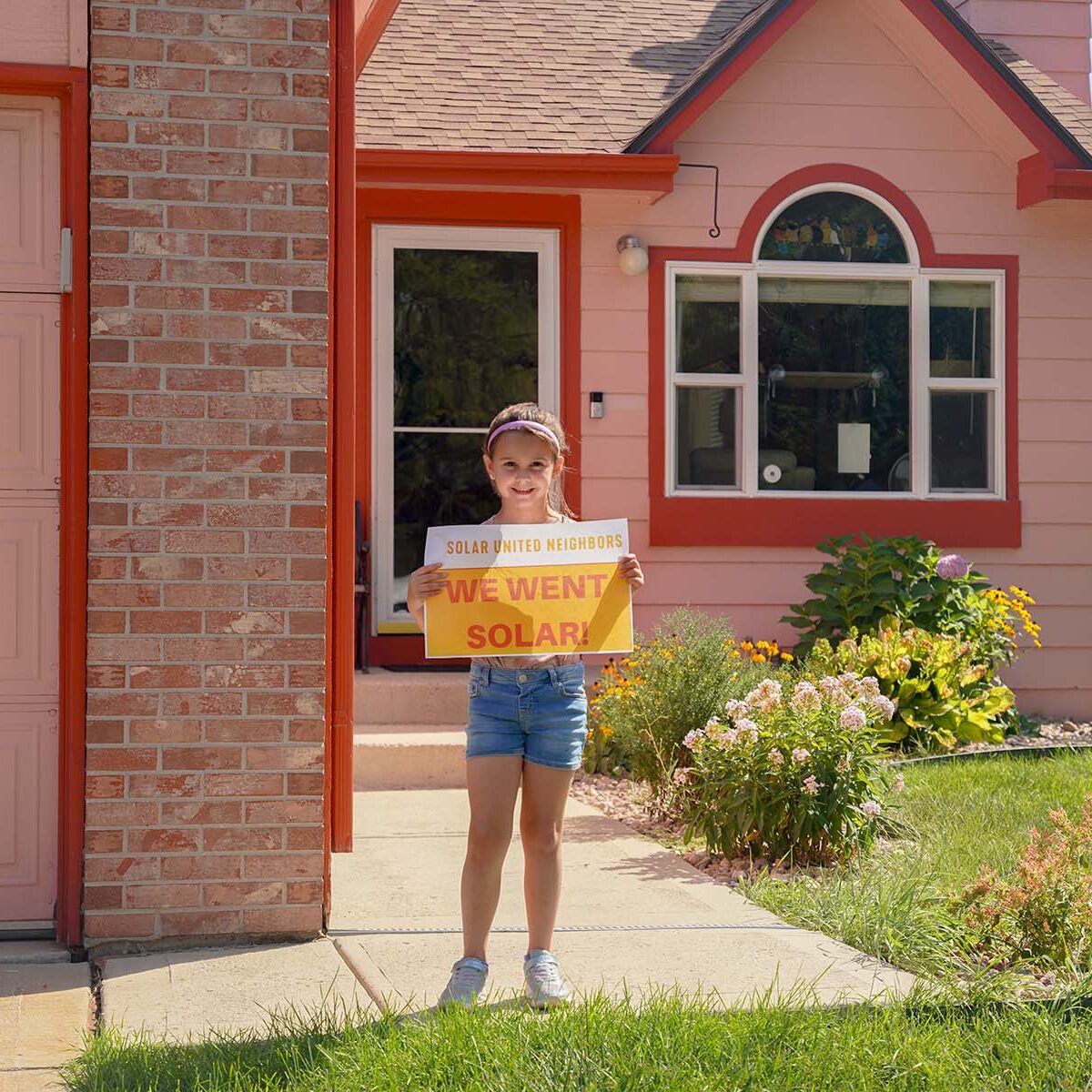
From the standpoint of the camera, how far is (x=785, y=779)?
18.2 feet

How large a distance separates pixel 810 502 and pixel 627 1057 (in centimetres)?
659

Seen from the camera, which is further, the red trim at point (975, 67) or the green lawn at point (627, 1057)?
the red trim at point (975, 67)

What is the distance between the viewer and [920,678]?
8023 mm

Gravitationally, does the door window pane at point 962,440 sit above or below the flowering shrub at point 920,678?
above

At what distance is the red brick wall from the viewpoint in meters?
4.52

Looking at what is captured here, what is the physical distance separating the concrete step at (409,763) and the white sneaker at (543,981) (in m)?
3.74

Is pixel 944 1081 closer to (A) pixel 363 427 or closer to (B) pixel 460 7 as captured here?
(A) pixel 363 427

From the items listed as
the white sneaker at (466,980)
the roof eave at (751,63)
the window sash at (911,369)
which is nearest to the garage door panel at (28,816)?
the white sneaker at (466,980)

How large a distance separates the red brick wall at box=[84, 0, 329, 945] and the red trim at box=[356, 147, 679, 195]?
400 cm

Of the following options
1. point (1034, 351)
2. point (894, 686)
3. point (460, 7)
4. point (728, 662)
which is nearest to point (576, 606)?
point (728, 662)

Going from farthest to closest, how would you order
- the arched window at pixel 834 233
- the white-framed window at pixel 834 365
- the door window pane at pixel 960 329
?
the door window pane at pixel 960 329, the arched window at pixel 834 233, the white-framed window at pixel 834 365

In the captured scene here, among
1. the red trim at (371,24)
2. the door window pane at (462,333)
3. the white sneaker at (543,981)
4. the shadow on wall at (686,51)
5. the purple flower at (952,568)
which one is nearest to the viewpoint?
the white sneaker at (543,981)

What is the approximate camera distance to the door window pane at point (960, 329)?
9789 mm

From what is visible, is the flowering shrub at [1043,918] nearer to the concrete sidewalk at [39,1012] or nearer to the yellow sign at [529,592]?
the yellow sign at [529,592]
